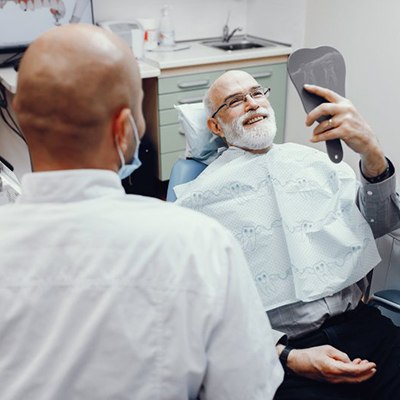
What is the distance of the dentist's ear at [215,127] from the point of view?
6.59 ft

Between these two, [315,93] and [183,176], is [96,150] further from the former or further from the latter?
[183,176]

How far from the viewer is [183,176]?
6.48ft

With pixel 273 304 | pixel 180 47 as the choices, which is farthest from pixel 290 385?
pixel 180 47

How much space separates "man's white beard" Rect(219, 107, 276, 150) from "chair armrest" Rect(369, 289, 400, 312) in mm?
658

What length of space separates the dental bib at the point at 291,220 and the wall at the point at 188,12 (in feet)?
7.54

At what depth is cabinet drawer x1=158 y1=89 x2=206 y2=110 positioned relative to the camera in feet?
11.0

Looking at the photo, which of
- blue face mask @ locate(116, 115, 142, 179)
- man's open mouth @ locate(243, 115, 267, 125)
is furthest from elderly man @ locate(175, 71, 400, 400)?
blue face mask @ locate(116, 115, 142, 179)

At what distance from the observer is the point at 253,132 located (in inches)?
74.0

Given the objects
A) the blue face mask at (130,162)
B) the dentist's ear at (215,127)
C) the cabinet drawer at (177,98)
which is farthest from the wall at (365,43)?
the blue face mask at (130,162)

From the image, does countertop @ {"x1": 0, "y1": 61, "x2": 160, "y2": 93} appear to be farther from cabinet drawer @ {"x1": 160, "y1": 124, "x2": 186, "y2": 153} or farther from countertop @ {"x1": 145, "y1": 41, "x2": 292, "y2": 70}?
cabinet drawer @ {"x1": 160, "y1": 124, "x2": 186, "y2": 153}

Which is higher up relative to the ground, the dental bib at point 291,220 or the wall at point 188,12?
the wall at point 188,12

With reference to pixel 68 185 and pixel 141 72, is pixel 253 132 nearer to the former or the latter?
pixel 68 185

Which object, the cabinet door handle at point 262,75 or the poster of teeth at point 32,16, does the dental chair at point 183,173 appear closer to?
the cabinet door handle at point 262,75

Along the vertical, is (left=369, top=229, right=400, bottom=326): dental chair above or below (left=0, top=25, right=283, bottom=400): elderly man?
below
